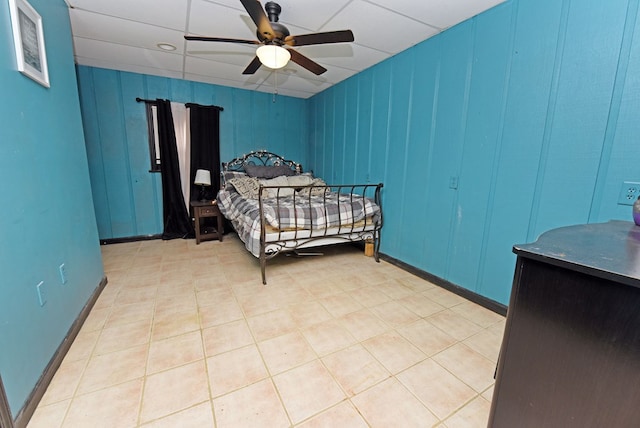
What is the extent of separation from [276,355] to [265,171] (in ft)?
10.2

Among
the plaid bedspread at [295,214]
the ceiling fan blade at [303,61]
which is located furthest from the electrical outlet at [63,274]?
the ceiling fan blade at [303,61]

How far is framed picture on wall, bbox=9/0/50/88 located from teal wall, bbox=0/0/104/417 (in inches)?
1.4

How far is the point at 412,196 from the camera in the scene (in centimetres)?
278

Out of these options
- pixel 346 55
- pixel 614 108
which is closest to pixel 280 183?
pixel 346 55

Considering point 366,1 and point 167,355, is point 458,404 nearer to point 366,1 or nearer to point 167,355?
point 167,355

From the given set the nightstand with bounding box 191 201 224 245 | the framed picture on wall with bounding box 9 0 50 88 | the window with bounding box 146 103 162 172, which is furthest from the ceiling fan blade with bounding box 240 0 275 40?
the window with bounding box 146 103 162 172

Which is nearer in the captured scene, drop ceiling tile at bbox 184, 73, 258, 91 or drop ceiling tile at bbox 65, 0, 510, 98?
drop ceiling tile at bbox 65, 0, 510, 98

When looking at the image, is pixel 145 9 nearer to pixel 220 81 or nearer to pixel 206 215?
pixel 220 81

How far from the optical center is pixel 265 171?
4.21 metres

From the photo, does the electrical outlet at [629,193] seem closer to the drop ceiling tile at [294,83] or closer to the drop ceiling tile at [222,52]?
the drop ceiling tile at [222,52]

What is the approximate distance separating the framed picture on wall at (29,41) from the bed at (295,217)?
1506 mm

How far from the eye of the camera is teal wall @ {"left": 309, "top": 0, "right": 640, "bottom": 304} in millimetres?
1487

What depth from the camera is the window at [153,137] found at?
3.70 meters

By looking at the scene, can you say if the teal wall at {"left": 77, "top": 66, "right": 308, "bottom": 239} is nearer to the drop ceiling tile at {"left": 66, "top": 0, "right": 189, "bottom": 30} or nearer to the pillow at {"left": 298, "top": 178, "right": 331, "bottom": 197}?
the pillow at {"left": 298, "top": 178, "right": 331, "bottom": 197}
